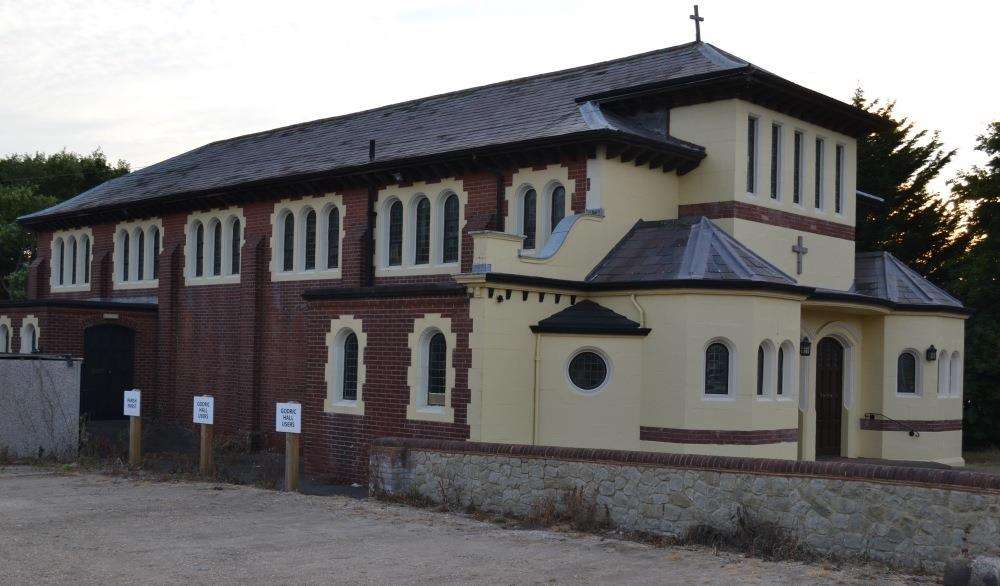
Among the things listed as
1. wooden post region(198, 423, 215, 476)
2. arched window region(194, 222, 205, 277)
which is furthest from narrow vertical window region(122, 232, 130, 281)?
wooden post region(198, 423, 215, 476)

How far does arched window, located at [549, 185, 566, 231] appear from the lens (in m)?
21.2

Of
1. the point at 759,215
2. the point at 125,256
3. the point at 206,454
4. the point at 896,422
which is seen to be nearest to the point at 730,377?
the point at 759,215

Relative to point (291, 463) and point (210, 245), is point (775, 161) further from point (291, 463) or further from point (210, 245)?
point (210, 245)

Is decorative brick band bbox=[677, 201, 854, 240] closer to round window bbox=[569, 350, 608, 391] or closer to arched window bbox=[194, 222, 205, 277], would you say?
round window bbox=[569, 350, 608, 391]

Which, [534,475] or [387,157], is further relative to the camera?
[387,157]

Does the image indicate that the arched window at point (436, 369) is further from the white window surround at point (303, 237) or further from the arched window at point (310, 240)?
the arched window at point (310, 240)

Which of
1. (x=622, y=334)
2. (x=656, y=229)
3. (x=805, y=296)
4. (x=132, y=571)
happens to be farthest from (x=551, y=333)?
(x=132, y=571)

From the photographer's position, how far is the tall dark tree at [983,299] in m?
30.0

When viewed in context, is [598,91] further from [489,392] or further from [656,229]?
[489,392]

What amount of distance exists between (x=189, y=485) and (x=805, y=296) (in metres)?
11.2

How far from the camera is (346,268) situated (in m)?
25.2

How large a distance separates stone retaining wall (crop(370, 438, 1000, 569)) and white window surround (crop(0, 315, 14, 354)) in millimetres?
17698

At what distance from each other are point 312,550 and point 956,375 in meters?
17.7

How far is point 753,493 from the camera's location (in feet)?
39.8
